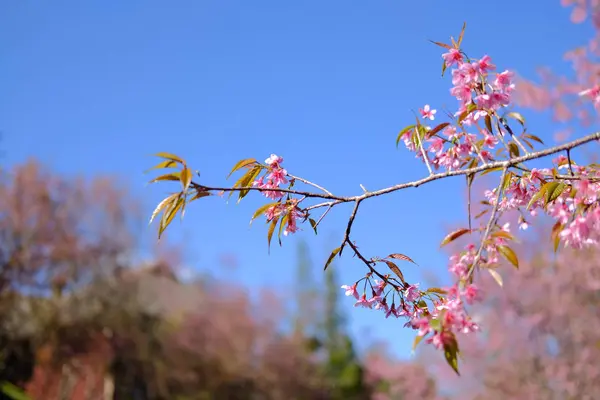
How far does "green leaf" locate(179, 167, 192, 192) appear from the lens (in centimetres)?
100

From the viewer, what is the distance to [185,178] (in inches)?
39.7

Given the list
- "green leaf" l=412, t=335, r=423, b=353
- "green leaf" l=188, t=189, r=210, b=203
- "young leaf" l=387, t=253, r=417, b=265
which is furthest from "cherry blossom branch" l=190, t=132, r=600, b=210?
"green leaf" l=412, t=335, r=423, b=353

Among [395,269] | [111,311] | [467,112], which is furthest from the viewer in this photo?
[111,311]

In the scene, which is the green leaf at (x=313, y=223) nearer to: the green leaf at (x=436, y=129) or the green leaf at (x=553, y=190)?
the green leaf at (x=436, y=129)

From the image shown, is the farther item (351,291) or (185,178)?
(351,291)

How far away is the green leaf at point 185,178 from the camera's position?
1.00m

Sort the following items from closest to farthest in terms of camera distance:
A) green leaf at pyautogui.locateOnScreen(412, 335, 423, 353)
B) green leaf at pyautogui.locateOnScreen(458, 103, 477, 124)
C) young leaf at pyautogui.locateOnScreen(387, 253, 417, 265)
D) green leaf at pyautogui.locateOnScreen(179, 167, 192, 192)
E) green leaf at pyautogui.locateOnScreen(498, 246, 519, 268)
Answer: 1. green leaf at pyautogui.locateOnScreen(412, 335, 423, 353)
2. green leaf at pyautogui.locateOnScreen(179, 167, 192, 192)
3. green leaf at pyautogui.locateOnScreen(498, 246, 519, 268)
4. young leaf at pyautogui.locateOnScreen(387, 253, 417, 265)
5. green leaf at pyautogui.locateOnScreen(458, 103, 477, 124)

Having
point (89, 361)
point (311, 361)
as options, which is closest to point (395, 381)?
point (311, 361)

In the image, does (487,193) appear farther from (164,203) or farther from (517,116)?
(164,203)

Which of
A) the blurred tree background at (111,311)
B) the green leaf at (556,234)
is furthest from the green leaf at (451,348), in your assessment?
the blurred tree background at (111,311)

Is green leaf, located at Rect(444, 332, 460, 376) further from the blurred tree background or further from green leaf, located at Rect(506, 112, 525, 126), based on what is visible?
the blurred tree background

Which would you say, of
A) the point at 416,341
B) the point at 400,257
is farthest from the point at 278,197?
the point at 416,341

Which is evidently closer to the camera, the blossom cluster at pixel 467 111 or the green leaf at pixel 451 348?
the green leaf at pixel 451 348

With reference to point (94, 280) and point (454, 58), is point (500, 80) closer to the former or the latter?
point (454, 58)
